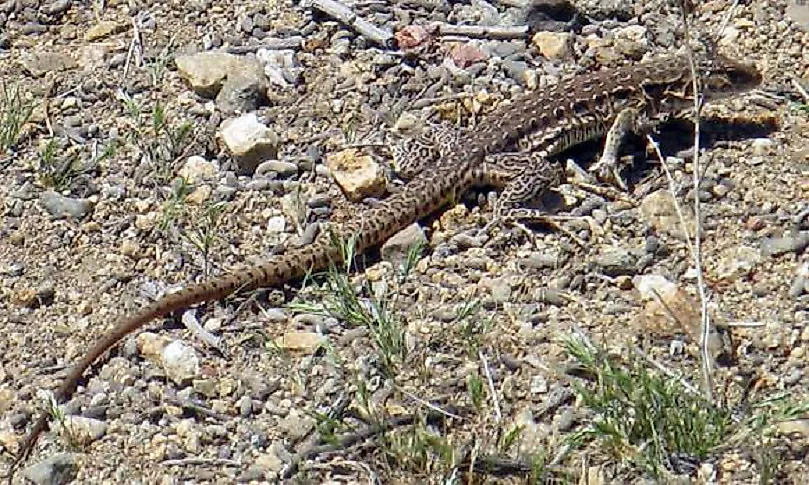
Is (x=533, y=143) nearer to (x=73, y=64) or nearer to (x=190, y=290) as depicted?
(x=190, y=290)

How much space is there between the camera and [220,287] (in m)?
5.58

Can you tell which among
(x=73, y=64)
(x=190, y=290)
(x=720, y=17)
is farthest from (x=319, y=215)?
(x=720, y=17)

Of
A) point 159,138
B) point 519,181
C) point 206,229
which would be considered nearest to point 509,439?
point 519,181

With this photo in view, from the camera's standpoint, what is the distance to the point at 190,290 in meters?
5.54

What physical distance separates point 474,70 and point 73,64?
1.89 m

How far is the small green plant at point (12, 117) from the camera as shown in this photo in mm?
6496

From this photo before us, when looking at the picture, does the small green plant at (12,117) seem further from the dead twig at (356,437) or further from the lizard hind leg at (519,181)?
the dead twig at (356,437)

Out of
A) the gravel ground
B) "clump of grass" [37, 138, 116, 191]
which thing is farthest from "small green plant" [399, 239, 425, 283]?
"clump of grass" [37, 138, 116, 191]

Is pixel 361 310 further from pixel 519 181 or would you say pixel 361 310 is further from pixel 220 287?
pixel 519 181

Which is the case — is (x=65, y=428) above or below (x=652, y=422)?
below

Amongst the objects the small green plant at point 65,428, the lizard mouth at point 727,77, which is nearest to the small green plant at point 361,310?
the small green plant at point 65,428

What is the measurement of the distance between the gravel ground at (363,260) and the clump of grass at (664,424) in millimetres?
54

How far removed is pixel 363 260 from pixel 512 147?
0.94 m

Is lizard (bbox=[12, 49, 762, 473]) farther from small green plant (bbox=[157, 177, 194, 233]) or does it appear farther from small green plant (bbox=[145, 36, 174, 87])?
small green plant (bbox=[145, 36, 174, 87])
